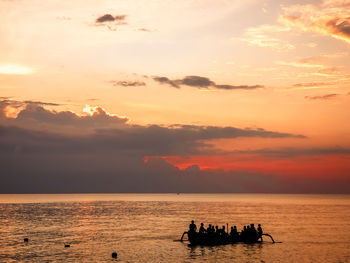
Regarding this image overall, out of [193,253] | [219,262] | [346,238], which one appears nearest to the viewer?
[219,262]

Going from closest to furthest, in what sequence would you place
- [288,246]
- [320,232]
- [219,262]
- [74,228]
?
[219,262]
[288,246]
[320,232]
[74,228]

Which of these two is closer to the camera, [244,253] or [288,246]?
[244,253]

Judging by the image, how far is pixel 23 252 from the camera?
5738 centimetres

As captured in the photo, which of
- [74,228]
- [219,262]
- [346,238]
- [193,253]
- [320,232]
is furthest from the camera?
[74,228]

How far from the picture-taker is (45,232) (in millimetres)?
82812

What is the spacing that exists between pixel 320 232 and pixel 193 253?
118 feet

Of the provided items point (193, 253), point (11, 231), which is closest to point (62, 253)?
point (193, 253)

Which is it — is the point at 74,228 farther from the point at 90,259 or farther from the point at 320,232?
the point at 320,232

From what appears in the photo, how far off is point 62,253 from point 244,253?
23691 mm

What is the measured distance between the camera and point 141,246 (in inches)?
2461

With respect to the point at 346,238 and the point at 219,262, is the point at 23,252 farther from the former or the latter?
the point at 346,238

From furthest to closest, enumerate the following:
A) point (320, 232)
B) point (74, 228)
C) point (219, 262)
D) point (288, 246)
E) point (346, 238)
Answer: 1. point (74, 228)
2. point (320, 232)
3. point (346, 238)
4. point (288, 246)
5. point (219, 262)

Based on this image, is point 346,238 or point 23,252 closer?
point 23,252

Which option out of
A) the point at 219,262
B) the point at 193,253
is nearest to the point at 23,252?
the point at 193,253
